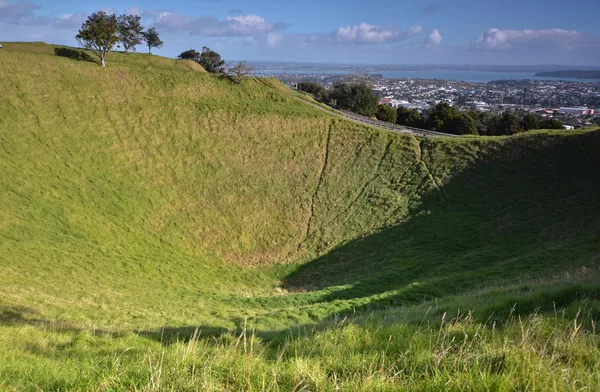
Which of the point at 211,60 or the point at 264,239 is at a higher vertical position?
the point at 211,60

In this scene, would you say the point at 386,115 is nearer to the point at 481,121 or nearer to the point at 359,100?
the point at 359,100

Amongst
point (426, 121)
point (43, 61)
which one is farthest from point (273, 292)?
point (426, 121)

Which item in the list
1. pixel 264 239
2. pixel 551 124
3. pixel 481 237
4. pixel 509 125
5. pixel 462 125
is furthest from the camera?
pixel 462 125

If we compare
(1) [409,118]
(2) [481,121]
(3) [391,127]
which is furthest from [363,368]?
(2) [481,121]

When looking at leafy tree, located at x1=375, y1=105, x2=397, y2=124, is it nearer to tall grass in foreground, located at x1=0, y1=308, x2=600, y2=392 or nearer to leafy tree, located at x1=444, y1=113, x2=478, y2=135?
leafy tree, located at x1=444, y1=113, x2=478, y2=135

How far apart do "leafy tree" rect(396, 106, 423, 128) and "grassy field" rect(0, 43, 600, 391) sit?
90.6ft

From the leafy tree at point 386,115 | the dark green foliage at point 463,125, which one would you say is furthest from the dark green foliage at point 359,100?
A: the dark green foliage at point 463,125

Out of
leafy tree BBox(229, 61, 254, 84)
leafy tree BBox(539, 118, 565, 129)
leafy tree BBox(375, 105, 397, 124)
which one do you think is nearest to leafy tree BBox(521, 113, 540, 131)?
leafy tree BBox(539, 118, 565, 129)

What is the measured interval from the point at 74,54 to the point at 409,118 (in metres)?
55.4

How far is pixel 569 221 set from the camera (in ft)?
92.6

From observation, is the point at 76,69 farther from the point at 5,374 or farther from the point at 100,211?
the point at 5,374

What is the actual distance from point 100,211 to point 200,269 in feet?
33.5

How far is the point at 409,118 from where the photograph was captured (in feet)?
239

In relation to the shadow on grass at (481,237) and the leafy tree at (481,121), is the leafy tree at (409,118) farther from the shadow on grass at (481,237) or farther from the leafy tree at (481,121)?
the shadow on grass at (481,237)
